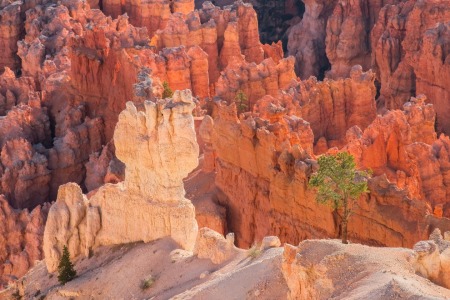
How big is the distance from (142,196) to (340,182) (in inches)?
200

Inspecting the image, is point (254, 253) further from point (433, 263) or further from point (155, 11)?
point (155, 11)

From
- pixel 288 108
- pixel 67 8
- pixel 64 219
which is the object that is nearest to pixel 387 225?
pixel 64 219

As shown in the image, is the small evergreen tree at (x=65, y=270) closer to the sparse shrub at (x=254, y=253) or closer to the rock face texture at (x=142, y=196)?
the rock face texture at (x=142, y=196)

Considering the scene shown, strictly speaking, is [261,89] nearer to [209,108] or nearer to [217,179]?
[209,108]

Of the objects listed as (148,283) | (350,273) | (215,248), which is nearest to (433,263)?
(350,273)

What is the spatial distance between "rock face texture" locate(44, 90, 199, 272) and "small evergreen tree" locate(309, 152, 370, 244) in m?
3.18

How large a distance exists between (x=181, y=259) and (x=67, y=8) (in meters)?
38.9

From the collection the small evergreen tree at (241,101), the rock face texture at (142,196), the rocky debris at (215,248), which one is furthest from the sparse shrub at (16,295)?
the small evergreen tree at (241,101)

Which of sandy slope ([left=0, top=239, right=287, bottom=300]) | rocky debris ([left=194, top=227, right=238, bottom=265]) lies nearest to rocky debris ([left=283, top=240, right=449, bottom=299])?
sandy slope ([left=0, top=239, right=287, bottom=300])

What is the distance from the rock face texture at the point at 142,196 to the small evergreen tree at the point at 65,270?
77cm

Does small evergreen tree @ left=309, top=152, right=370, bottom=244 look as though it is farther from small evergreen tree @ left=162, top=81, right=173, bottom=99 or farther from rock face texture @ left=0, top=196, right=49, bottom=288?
small evergreen tree @ left=162, top=81, right=173, bottom=99

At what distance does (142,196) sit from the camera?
23453 mm

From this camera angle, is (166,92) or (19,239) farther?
(166,92)

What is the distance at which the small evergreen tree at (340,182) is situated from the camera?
22.2 meters
